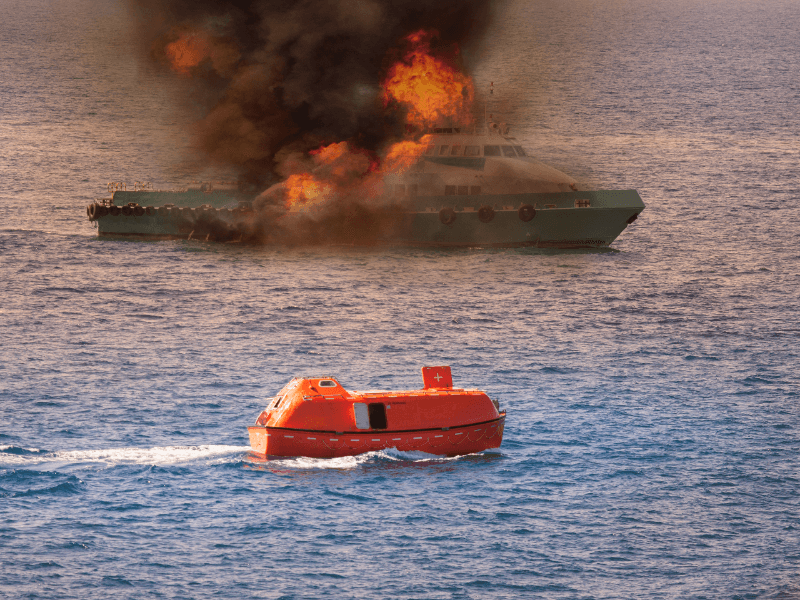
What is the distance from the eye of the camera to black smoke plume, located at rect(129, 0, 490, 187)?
75375 mm

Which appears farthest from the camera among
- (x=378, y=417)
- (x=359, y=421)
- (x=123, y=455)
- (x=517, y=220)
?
(x=517, y=220)

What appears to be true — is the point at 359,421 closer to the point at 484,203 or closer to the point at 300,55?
the point at 300,55

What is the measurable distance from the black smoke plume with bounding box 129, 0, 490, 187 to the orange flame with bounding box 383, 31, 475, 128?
1.09m

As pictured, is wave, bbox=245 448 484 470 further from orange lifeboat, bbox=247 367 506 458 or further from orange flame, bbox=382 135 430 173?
orange flame, bbox=382 135 430 173

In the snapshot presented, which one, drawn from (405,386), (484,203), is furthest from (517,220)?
(405,386)

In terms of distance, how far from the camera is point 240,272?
79.4m

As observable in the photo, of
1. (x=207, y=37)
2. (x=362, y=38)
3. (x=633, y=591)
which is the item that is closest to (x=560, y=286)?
(x=362, y=38)

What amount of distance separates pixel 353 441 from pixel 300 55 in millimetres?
44409

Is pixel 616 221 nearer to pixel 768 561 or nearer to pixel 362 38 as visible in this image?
pixel 362 38

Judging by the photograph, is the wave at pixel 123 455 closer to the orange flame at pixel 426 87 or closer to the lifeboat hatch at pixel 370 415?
the lifeboat hatch at pixel 370 415

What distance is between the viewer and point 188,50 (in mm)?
78688

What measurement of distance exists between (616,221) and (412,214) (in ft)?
→ 55.8

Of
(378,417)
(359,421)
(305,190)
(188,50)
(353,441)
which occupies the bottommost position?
(353,441)

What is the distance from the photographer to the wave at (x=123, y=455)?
40.0m
